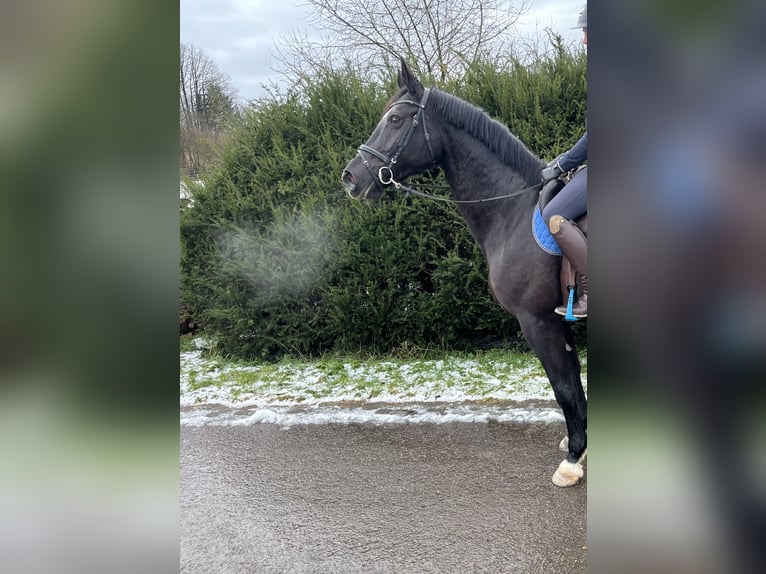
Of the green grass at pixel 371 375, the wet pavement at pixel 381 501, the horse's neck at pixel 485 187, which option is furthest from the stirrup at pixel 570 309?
the green grass at pixel 371 375

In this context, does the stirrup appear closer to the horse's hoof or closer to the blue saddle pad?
the blue saddle pad

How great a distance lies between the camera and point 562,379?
286 centimetres

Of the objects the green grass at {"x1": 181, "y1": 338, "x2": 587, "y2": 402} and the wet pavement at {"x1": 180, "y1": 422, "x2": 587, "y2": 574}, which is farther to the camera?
the green grass at {"x1": 181, "y1": 338, "x2": 587, "y2": 402}

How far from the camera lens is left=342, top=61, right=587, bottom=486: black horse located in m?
2.94

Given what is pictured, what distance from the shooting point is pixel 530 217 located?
9.73 feet

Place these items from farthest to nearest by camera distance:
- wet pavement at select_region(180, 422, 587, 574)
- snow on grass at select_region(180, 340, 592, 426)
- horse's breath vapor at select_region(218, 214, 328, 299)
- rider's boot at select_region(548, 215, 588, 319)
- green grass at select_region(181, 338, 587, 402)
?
1. horse's breath vapor at select_region(218, 214, 328, 299)
2. green grass at select_region(181, 338, 587, 402)
3. snow on grass at select_region(180, 340, 592, 426)
4. rider's boot at select_region(548, 215, 588, 319)
5. wet pavement at select_region(180, 422, 587, 574)

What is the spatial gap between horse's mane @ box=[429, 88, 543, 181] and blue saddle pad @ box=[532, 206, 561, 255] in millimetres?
388

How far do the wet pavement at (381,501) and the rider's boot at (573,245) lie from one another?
1.01 meters

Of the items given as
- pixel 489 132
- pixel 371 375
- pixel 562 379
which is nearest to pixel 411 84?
pixel 489 132

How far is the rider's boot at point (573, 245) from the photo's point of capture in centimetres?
253

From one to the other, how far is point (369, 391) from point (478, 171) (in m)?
2.41

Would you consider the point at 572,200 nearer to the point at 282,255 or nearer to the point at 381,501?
the point at 381,501

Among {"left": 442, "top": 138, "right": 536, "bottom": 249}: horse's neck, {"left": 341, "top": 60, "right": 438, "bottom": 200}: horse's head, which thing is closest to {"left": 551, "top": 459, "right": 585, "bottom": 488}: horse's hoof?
{"left": 442, "top": 138, "right": 536, "bottom": 249}: horse's neck
